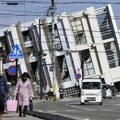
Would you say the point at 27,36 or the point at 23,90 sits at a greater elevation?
the point at 27,36

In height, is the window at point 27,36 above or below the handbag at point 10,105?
above

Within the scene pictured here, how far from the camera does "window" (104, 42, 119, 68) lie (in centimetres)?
7400

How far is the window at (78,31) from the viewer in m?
73.6

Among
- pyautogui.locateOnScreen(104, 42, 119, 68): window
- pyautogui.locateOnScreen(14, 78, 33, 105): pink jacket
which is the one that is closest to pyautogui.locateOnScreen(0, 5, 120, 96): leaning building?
pyautogui.locateOnScreen(104, 42, 119, 68): window

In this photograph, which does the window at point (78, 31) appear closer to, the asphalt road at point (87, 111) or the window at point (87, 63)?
the window at point (87, 63)

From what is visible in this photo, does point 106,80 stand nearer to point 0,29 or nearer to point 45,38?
point 45,38

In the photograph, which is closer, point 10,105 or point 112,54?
point 10,105

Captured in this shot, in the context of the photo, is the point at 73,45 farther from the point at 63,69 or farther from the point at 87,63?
the point at 63,69

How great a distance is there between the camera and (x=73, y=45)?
72.7 meters

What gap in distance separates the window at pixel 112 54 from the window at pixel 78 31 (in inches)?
144

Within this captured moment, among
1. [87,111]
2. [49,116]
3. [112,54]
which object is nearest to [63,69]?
[112,54]

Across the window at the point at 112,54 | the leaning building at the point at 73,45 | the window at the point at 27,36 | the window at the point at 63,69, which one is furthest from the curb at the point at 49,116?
the window at the point at 27,36

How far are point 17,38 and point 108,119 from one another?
58885 millimetres

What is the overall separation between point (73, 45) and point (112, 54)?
6558mm
